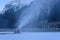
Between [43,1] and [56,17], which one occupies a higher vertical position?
[43,1]

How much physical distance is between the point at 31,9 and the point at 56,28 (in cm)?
118

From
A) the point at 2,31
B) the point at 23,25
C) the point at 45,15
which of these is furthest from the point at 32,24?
the point at 2,31

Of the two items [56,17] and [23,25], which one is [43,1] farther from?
[23,25]

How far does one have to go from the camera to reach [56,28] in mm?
5113

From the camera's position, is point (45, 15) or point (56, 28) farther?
point (45, 15)

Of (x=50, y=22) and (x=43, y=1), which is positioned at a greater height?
(x=43, y=1)

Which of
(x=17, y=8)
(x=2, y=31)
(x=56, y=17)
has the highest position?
(x=17, y=8)

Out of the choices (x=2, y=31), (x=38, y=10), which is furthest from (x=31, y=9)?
(x=2, y=31)

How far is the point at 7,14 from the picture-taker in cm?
504

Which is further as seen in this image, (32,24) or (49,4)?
(49,4)

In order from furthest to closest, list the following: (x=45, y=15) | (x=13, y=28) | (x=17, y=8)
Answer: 1. (x=45, y=15)
2. (x=17, y=8)
3. (x=13, y=28)

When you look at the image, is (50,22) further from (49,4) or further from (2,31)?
(2,31)

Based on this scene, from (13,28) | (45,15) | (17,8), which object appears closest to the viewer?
(13,28)

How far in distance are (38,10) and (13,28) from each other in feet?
4.54
